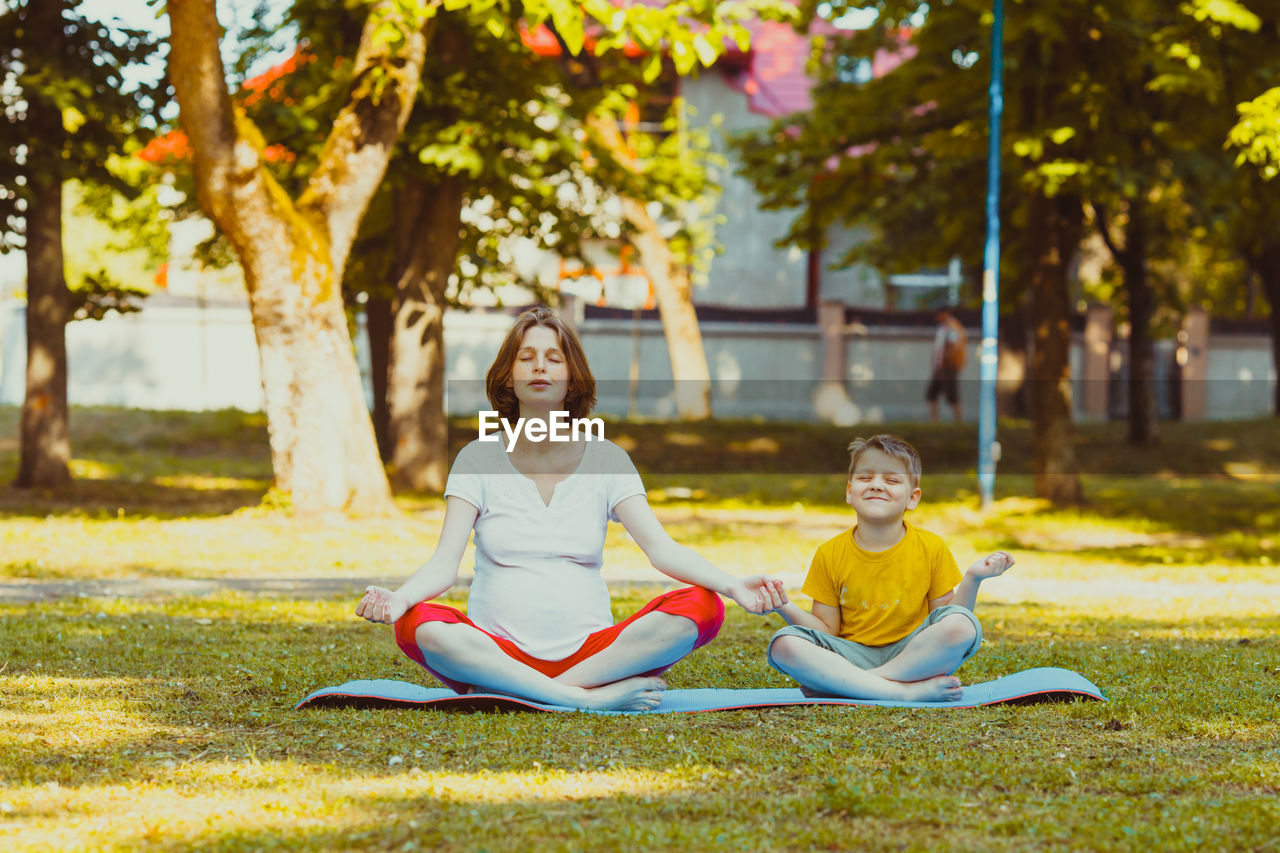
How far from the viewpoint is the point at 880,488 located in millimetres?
5492

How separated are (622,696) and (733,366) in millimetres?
26472

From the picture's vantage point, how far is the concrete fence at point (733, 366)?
2958 centimetres

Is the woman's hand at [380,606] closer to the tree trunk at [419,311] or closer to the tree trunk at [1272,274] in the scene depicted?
the tree trunk at [419,311]

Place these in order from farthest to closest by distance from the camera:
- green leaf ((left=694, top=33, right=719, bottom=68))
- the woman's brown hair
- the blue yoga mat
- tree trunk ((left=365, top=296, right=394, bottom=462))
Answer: tree trunk ((left=365, top=296, right=394, bottom=462)), green leaf ((left=694, top=33, right=719, bottom=68)), the woman's brown hair, the blue yoga mat

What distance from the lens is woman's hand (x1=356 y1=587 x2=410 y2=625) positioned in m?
4.87

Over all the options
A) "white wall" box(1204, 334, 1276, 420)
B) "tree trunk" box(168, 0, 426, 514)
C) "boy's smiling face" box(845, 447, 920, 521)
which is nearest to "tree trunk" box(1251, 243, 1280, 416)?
"white wall" box(1204, 334, 1276, 420)

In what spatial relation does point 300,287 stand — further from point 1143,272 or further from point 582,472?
point 1143,272

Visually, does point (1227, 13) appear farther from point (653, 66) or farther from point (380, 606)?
point (380, 606)

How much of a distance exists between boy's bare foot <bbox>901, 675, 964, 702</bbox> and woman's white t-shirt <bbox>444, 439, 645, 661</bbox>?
1189 mm

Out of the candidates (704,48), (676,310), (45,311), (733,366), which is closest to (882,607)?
(704,48)

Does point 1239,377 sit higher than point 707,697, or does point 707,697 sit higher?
point 1239,377

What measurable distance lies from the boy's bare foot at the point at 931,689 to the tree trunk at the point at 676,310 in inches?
841

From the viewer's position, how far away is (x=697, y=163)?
30203mm

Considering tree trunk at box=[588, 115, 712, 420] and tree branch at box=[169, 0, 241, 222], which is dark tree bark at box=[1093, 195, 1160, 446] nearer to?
tree trunk at box=[588, 115, 712, 420]
